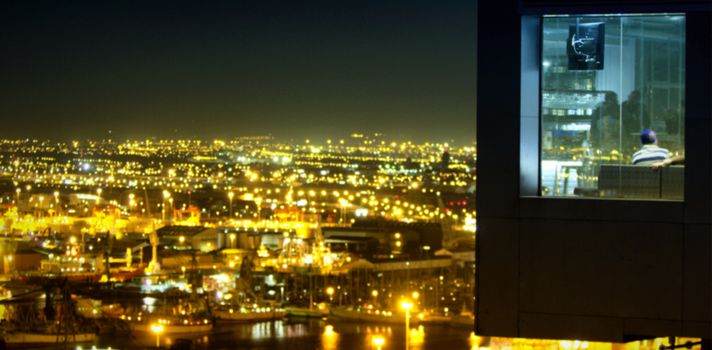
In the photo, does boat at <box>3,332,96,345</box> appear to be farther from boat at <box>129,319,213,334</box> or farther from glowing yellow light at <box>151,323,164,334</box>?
boat at <box>129,319,213,334</box>

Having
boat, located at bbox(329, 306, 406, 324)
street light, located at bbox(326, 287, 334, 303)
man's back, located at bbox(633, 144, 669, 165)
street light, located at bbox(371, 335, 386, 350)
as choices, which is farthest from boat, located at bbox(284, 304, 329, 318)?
man's back, located at bbox(633, 144, 669, 165)

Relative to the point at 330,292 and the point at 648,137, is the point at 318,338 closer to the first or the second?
the point at 330,292

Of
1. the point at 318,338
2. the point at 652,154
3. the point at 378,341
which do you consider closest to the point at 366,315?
the point at 318,338

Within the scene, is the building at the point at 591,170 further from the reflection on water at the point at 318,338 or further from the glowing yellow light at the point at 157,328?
the glowing yellow light at the point at 157,328

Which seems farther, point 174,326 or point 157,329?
point 174,326

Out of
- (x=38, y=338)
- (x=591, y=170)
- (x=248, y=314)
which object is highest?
(x=591, y=170)

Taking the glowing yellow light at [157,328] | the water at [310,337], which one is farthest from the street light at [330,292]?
the glowing yellow light at [157,328]
